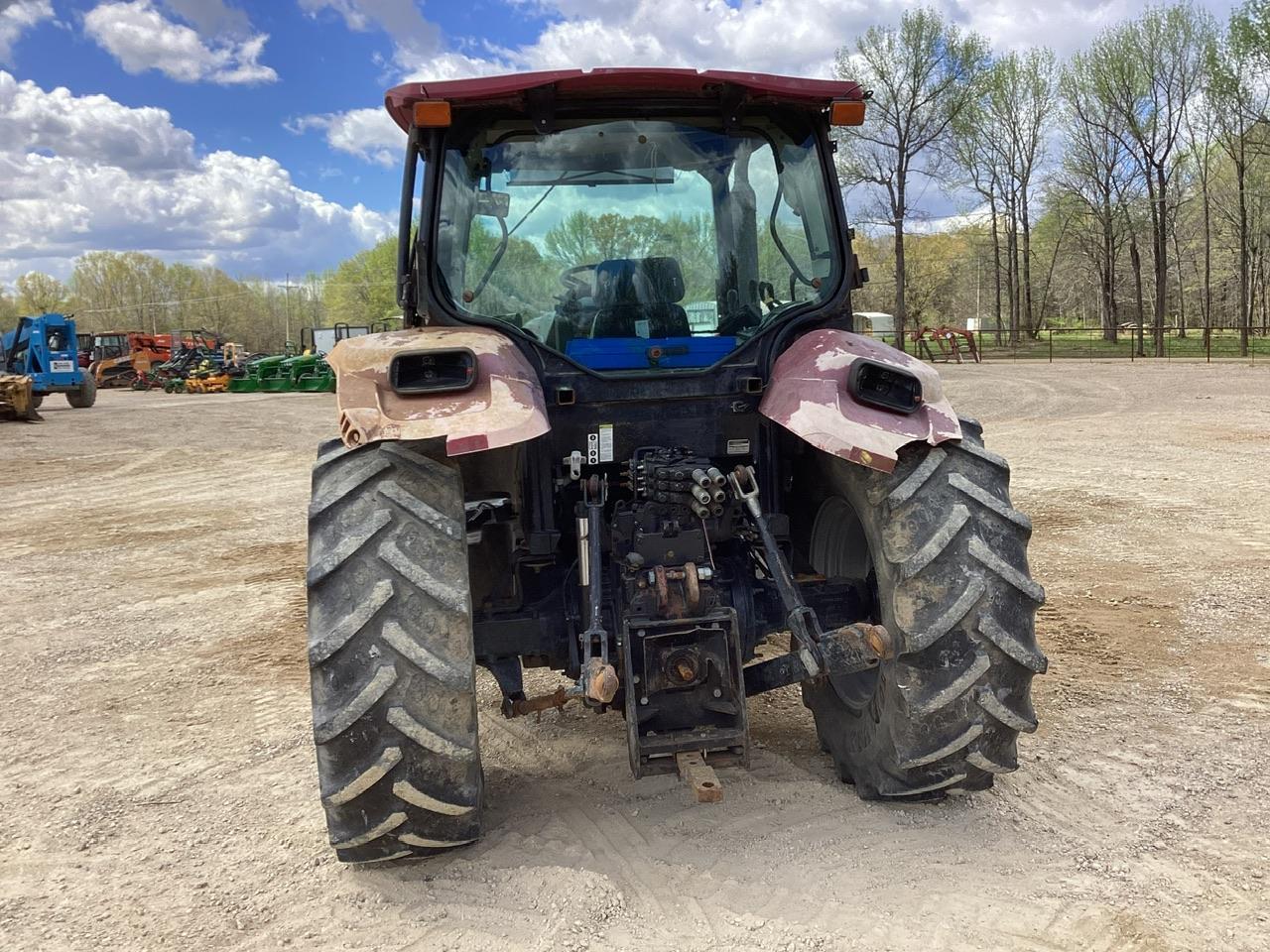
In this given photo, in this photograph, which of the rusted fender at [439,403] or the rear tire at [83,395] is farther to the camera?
the rear tire at [83,395]

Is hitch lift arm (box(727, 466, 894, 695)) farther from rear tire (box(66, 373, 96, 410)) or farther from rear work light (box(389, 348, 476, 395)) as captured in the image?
rear tire (box(66, 373, 96, 410))

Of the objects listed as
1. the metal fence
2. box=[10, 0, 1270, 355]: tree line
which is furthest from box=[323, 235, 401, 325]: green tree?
the metal fence

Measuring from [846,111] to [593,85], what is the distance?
0.93m

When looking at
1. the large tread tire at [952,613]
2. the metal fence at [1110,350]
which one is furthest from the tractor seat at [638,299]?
the metal fence at [1110,350]

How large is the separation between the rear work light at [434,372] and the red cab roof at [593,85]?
983 mm

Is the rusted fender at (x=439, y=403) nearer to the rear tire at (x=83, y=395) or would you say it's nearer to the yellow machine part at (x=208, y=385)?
the rear tire at (x=83, y=395)

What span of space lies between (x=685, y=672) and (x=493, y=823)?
0.90m

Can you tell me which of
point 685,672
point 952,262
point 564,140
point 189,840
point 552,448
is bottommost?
point 189,840

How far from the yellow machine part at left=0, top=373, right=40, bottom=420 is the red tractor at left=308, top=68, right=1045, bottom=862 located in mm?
19387

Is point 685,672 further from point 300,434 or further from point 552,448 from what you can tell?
point 300,434

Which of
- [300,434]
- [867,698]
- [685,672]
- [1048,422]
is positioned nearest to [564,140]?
[685,672]

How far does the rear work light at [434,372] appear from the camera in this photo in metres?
2.91

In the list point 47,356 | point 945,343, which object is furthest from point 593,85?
point 945,343

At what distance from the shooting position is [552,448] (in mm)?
3479
